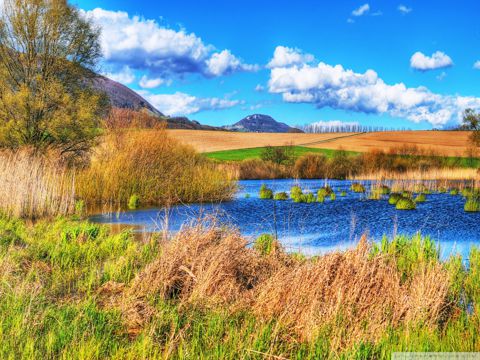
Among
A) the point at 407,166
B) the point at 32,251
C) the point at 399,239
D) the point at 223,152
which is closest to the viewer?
the point at 32,251

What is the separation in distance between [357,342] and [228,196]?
2089 cm

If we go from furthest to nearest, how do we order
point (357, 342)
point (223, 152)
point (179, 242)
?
point (223, 152)
point (179, 242)
point (357, 342)

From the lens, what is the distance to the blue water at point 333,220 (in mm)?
14617

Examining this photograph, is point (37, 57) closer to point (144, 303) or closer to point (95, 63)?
point (95, 63)

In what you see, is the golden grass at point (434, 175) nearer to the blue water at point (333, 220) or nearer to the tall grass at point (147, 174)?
the blue water at point (333, 220)

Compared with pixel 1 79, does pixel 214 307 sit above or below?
below

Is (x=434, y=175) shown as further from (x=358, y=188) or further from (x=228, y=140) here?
(x=228, y=140)

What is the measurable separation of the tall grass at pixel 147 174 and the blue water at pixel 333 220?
1545 millimetres

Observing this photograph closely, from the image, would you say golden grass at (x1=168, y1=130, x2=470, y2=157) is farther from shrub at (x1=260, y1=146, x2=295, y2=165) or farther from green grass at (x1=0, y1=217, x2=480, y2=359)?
green grass at (x1=0, y1=217, x2=480, y2=359)

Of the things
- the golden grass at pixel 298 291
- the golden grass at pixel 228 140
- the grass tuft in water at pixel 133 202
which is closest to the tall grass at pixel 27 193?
the grass tuft in water at pixel 133 202

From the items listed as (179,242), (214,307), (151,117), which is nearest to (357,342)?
(214,307)

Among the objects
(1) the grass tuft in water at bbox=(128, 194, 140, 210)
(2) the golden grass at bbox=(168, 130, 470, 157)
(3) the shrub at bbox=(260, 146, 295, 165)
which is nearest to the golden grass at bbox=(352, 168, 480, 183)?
(3) the shrub at bbox=(260, 146, 295, 165)

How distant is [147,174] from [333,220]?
9.48 m

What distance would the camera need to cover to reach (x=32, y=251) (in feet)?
33.1
